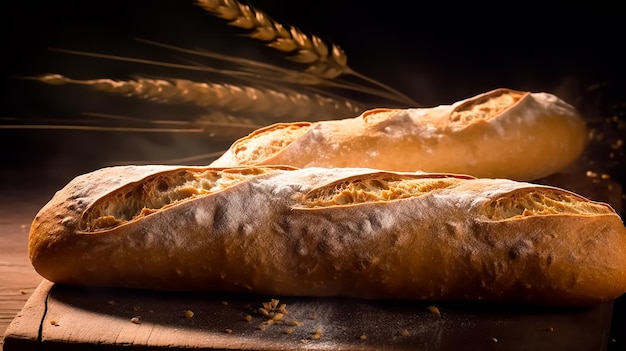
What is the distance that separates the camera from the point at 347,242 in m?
2.16

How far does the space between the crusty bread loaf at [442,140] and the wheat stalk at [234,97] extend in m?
0.46

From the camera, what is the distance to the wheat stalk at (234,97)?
138 inches

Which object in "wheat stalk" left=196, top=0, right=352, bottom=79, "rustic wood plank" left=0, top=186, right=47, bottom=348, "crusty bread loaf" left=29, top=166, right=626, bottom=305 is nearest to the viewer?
"crusty bread loaf" left=29, top=166, right=626, bottom=305

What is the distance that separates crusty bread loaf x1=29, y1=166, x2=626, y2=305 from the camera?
2145mm

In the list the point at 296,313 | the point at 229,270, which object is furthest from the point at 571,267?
the point at 229,270

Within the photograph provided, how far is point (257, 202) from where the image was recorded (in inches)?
88.0

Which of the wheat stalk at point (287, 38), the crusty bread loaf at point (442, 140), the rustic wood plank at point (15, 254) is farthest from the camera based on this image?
the wheat stalk at point (287, 38)

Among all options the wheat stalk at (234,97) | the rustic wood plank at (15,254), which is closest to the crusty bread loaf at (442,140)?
the wheat stalk at (234,97)

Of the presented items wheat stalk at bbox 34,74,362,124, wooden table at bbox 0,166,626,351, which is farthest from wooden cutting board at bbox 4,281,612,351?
wheat stalk at bbox 34,74,362,124

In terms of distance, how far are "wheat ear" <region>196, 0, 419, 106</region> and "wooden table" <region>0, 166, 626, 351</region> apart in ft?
4.67

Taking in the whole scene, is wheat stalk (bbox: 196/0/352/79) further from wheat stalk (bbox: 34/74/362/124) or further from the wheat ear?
wheat stalk (bbox: 34/74/362/124)

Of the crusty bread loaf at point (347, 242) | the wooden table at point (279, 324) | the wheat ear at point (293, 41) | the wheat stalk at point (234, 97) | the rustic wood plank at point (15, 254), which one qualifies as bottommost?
the rustic wood plank at point (15, 254)

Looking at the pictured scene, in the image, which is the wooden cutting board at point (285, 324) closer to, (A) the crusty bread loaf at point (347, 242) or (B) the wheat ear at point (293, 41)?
(A) the crusty bread loaf at point (347, 242)

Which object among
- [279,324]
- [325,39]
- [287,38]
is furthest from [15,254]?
[325,39]
